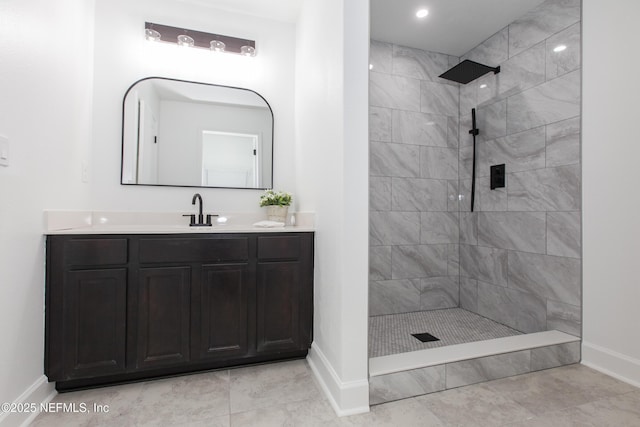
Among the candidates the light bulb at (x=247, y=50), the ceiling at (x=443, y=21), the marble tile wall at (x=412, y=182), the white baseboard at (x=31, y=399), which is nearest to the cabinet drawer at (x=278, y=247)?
the marble tile wall at (x=412, y=182)

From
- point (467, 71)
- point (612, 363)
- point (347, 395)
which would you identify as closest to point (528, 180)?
point (467, 71)

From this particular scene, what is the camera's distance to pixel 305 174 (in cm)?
234

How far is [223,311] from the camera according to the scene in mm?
1891

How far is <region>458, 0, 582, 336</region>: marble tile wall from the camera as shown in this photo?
222cm

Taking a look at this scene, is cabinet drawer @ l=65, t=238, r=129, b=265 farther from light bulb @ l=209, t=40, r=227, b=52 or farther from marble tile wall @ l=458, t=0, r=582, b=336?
marble tile wall @ l=458, t=0, r=582, b=336

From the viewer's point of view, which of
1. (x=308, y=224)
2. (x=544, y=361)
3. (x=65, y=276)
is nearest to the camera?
(x=65, y=276)

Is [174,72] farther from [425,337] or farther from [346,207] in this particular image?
[425,337]

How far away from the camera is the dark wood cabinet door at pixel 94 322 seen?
165cm

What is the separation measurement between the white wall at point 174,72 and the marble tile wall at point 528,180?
1.86 metres

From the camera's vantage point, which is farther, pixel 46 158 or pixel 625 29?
pixel 625 29

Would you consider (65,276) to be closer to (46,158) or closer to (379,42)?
(46,158)

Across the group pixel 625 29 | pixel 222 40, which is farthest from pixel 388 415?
pixel 222 40

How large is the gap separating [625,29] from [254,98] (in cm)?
→ 250

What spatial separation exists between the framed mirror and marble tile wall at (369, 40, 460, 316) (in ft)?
3.58
